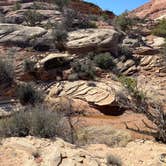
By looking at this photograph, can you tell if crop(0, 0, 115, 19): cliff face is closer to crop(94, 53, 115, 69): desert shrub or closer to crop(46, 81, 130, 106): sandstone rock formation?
crop(94, 53, 115, 69): desert shrub

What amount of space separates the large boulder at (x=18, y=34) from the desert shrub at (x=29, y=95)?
23.6 ft

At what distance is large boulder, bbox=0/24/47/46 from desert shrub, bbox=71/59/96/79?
170 inches

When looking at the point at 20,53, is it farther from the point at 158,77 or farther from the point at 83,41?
the point at 158,77

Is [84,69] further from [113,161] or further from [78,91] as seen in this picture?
[113,161]

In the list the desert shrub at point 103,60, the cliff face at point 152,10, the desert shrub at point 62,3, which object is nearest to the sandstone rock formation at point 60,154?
the desert shrub at point 103,60

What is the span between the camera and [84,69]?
22.9 metres

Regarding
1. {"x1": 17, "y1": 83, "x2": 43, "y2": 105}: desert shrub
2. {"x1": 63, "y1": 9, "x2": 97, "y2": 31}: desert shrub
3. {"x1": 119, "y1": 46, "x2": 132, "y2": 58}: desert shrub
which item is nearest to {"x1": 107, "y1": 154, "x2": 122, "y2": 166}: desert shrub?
{"x1": 17, "y1": 83, "x2": 43, "y2": 105}: desert shrub

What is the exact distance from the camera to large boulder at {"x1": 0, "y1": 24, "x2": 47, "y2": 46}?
26312 mm

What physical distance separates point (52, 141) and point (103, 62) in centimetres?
1498

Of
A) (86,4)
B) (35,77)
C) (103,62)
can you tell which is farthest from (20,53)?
(86,4)

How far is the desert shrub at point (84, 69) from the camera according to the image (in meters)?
22.8

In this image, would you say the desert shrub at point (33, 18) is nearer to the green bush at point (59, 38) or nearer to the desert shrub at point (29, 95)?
the green bush at point (59, 38)

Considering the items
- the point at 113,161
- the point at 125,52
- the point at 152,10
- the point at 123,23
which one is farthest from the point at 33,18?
the point at 152,10

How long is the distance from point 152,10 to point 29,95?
1816 inches
